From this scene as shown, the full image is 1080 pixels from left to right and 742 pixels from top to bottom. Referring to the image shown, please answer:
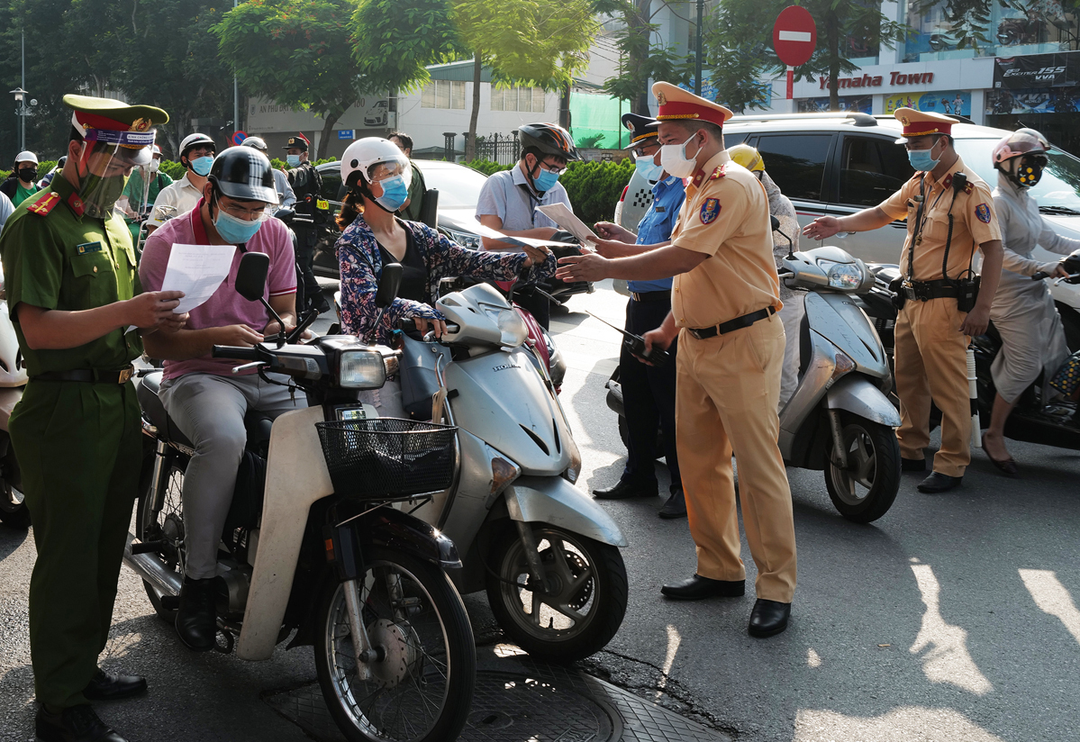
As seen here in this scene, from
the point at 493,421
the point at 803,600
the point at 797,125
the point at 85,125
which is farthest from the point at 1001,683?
the point at 797,125

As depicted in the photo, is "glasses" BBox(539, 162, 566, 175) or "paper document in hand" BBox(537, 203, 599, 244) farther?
"glasses" BBox(539, 162, 566, 175)

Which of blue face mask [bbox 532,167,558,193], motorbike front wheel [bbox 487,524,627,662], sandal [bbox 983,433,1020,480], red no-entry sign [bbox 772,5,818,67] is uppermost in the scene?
red no-entry sign [bbox 772,5,818,67]

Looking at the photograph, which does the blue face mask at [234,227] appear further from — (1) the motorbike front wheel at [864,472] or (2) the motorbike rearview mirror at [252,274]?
(1) the motorbike front wheel at [864,472]

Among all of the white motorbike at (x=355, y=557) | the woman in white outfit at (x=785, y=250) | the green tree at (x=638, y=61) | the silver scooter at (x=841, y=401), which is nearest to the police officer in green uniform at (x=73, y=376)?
→ the white motorbike at (x=355, y=557)

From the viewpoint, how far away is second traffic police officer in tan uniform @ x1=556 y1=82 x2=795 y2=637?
406 centimetres

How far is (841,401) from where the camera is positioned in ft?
18.1

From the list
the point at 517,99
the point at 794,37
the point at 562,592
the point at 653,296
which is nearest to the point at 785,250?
the point at 653,296

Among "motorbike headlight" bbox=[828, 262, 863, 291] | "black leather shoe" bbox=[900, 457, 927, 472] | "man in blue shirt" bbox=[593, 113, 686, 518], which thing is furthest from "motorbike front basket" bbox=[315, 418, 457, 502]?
"black leather shoe" bbox=[900, 457, 927, 472]

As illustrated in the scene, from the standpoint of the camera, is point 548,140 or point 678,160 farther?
point 548,140

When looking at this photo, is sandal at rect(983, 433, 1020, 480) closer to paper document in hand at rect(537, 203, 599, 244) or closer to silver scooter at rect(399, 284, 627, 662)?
paper document in hand at rect(537, 203, 599, 244)

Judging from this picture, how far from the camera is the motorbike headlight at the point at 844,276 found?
592 centimetres

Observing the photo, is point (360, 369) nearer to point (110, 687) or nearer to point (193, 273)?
point (193, 273)

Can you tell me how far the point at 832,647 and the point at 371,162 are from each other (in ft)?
8.93

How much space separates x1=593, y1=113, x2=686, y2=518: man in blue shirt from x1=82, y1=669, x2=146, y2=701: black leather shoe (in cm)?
279
